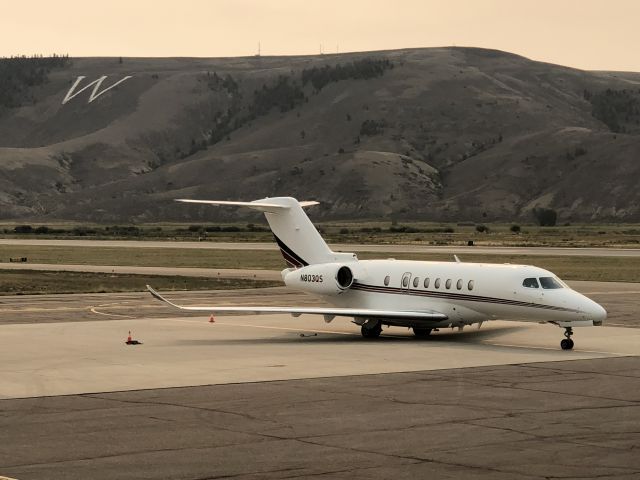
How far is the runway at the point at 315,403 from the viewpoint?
59.0ft

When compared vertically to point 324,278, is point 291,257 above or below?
above

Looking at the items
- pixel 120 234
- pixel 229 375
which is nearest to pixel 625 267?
pixel 229 375

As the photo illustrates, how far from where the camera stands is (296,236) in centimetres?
4059

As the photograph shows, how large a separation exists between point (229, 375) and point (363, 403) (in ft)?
16.7

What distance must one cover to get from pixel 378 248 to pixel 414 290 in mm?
59438

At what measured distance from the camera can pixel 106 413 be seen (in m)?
22.3

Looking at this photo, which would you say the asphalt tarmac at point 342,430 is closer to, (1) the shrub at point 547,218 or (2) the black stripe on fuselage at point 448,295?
Result: (2) the black stripe on fuselage at point 448,295

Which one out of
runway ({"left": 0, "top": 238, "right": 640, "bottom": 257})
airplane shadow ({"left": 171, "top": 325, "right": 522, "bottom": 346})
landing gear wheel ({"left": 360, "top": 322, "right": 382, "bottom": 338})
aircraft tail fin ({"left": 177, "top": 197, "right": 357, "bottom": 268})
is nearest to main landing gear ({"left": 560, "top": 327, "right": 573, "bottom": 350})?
airplane shadow ({"left": 171, "top": 325, "right": 522, "bottom": 346})

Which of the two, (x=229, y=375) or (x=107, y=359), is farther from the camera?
(x=107, y=359)

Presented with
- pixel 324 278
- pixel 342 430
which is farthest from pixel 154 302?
pixel 342 430

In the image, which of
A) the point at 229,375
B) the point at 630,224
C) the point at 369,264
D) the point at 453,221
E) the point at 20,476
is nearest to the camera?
the point at 20,476

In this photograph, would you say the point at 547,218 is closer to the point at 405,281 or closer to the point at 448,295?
the point at 405,281

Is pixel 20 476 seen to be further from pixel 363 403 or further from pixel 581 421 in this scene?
pixel 581 421

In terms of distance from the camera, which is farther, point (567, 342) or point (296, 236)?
point (296, 236)
